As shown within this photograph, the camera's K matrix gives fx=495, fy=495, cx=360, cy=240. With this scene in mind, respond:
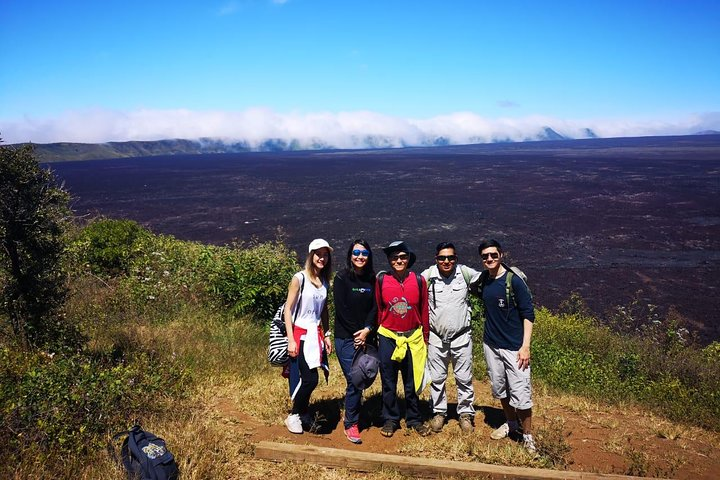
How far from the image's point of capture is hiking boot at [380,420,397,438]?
420cm

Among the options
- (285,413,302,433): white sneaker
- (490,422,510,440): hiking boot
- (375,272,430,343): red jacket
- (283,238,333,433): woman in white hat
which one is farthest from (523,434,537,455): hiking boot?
(285,413,302,433): white sneaker

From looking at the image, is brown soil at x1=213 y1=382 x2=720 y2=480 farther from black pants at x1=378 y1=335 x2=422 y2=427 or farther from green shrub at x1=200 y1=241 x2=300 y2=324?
green shrub at x1=200 y1=241 x2=300 y2=324

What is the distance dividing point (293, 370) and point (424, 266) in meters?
16.0

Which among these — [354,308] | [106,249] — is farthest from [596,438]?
[106,249]

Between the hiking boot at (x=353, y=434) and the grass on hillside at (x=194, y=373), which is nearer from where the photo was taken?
the grass on hillside at (x=194, y=373)

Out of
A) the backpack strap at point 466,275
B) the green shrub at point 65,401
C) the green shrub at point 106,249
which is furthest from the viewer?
the green shrub at point 106,249

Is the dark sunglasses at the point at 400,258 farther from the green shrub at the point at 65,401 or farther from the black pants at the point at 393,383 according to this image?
the green shrub at the point at 65,401

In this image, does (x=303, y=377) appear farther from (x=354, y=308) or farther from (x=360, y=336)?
(x=354, y=308)

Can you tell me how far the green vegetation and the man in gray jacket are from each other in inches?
34.4

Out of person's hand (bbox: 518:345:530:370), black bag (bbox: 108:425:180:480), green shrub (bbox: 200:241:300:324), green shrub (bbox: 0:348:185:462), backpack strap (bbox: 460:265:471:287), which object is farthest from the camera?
green shrub (bbox: 200:241:300:324)

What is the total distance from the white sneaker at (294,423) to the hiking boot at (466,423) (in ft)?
4.67

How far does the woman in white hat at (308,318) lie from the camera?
3.96m

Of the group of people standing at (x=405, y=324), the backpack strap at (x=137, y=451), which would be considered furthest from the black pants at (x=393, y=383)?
the backpack strap at (x=137, y=451)

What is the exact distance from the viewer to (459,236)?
86.4 feet
